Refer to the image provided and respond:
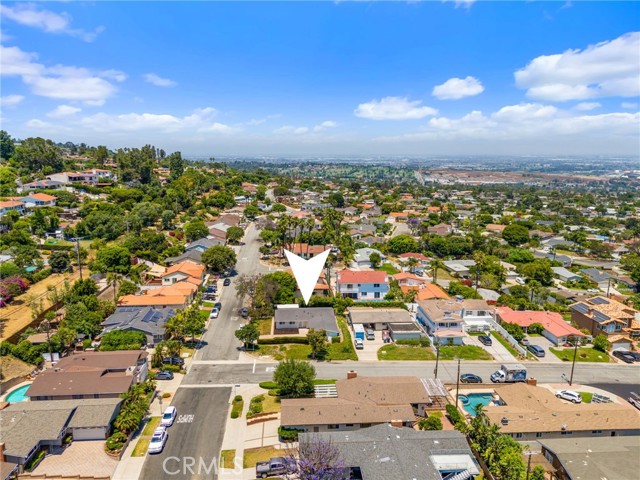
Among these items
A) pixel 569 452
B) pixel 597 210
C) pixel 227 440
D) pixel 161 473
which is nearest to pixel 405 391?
pixel 569 452

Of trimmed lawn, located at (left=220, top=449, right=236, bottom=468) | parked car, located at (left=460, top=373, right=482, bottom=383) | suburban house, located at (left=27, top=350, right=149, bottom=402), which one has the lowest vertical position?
parked car, located at (left=460, top=373, right=482, bottom=383)

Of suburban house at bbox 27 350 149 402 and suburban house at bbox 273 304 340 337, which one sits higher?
suburban house at bbox 27 350 149 402

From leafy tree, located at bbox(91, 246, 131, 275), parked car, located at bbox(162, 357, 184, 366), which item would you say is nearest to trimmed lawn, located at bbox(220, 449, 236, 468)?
parked car, located at bbox(162, 357, 184, 366)

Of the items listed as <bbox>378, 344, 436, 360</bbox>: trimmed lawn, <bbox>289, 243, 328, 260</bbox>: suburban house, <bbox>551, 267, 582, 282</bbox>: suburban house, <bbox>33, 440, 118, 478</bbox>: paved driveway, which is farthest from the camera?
<bbox>289, 243, 328, 260</bbox>: suburban house

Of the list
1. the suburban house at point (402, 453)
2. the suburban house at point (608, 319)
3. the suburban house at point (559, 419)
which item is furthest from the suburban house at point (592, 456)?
the suburban house at point (608, 319)

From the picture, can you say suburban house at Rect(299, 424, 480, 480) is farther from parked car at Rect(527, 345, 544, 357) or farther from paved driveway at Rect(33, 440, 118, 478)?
parked car at Rect(527, 345, 544, 357)

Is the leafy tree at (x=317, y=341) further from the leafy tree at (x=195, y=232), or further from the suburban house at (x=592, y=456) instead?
the leafy tree at (x=195, y=232)
